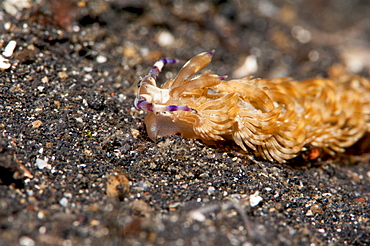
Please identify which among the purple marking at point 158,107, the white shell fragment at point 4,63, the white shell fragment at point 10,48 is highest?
the purple marking at point 158,107

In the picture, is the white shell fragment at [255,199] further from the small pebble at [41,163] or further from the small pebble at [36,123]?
the small pebble at [36,123]

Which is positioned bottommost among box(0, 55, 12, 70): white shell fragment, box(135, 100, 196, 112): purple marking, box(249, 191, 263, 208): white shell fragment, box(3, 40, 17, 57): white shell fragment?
box(0, 55, 12, 70): white shell fragment

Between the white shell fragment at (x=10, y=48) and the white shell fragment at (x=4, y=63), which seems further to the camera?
the white shell fragment at (x=10, y=48)

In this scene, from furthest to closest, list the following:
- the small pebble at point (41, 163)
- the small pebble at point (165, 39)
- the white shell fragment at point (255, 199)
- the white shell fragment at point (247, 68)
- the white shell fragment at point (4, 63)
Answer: the white shell fragment at point (247, 68) → the small pebble at point (165, 39) → the white shell fragment at point (4, 63) → the white shell fragment at point (255, 199) → the small pebble at point (41, 163)

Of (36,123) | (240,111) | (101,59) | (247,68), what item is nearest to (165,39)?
(101,59)

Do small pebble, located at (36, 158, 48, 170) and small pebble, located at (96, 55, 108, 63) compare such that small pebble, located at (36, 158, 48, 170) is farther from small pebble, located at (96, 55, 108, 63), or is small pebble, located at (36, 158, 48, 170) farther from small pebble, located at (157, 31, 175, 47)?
small pebble, located at (157, 31, 175, 47)

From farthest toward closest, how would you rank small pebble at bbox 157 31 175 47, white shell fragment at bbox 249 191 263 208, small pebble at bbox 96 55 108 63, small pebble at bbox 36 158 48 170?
1. small pebble at bbox 157 31 175 47
2. small pebble at bbox 96 55 108 63
3. white shell fragment at bbox 249 191 263 208
4. small pebble at bbox 36 158 48 170

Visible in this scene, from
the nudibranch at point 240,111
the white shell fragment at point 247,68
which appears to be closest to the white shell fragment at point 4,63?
the nudibranch at point 240,111

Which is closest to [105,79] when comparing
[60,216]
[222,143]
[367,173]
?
[222,143]

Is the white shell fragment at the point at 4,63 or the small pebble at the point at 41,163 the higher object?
the white shell fragment at the point at 4,63

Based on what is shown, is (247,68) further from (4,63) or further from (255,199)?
(4,63)

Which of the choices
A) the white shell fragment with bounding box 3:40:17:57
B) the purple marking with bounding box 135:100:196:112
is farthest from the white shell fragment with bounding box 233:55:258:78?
the white shell fragment with bounding box 3:40:17:57
